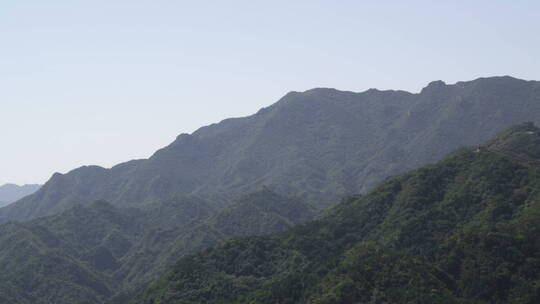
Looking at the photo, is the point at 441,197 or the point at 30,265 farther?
the point at 30,265

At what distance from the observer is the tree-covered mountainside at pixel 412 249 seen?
8906 cm

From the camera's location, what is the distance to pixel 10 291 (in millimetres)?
163375

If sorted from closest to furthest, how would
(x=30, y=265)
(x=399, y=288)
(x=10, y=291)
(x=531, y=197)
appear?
1. (x=399, y=288)
2. (x=531, y=197)
3. (x=10, y=291)
4. (x=30, y=265)

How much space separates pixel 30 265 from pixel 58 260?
992 centimetres

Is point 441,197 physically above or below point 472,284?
above

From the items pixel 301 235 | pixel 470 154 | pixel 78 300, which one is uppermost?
pixel 470 154

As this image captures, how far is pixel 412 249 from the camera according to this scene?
387ft

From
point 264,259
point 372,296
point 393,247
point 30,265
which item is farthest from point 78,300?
point 372,296

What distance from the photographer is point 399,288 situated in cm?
8550

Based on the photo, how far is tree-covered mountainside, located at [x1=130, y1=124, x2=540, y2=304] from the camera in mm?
89062

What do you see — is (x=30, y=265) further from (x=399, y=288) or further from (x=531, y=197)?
(x=531, y=197)

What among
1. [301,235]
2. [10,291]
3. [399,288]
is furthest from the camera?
[10,291]

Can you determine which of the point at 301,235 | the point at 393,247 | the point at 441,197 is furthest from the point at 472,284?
the point at 301,235

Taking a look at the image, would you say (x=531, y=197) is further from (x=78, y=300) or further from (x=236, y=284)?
(x=78, y=300)
